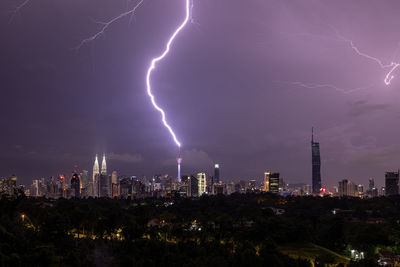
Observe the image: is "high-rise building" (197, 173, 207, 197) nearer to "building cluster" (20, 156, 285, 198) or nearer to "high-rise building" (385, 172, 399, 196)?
"building cluster" (20, 156, 285, 198)

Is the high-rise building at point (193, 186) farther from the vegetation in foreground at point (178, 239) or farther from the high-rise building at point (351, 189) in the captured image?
the vegetation in foreground at point (178, 239)

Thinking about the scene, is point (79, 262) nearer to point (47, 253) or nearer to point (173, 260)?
point (47, 253)

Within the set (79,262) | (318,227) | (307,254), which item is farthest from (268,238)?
(79,262)

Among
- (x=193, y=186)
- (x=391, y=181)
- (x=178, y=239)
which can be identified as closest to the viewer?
(x=178, y=239)

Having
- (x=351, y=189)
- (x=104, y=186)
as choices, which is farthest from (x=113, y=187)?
(x=351, y=189)

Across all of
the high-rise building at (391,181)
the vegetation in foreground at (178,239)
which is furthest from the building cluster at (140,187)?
the vegetation in foreground at (178,239)

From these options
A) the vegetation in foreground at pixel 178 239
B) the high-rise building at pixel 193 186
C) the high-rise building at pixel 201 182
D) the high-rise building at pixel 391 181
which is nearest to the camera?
the vegetation in foreground at pixel 178 239

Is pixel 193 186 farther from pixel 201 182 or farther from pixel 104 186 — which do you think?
pixel 104 186

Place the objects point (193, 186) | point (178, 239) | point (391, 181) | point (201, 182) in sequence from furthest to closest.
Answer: point (201, 182) < point (193, 186) < point (391, 181) < point (178, 239)

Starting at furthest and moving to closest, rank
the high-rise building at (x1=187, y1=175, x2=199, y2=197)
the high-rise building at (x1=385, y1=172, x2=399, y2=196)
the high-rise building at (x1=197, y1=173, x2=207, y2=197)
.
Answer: the high-rise building at (x1=197, y1=173, x2=207, y2=197), the high-rise building at (x1=187, y1=175, x2=199, y2=197), the high-rise building at (x1=385, y1=172, x2=399, y2=196)

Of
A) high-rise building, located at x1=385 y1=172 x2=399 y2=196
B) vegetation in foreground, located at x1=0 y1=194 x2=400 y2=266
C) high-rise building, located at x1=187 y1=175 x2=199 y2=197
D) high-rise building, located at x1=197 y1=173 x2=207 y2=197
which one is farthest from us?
high-rise building, located at x1=197 y1=173 x2=207 y2=197

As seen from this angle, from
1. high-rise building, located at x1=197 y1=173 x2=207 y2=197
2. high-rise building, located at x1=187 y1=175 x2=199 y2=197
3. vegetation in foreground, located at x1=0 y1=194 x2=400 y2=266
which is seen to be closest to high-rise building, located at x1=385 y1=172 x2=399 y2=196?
high-rise building, located at x1=197 y1=173 x2=207 y2=197
